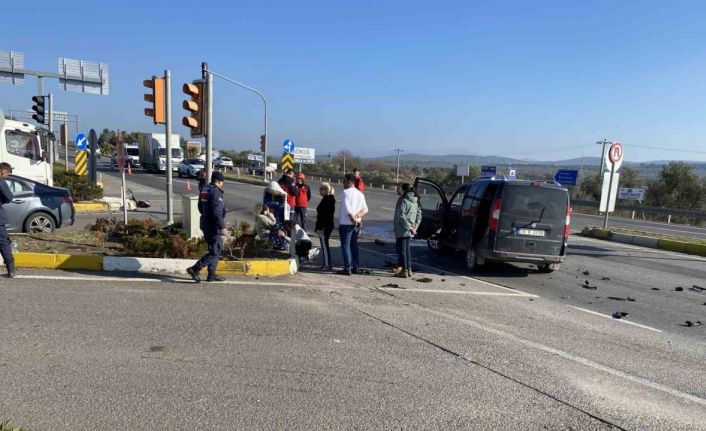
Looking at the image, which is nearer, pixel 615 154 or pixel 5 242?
pixel 5 242

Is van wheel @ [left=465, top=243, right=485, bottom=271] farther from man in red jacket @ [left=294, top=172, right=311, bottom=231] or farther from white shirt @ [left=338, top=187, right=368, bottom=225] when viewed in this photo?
man in red jacket @ [left=294, top=172, right=311, bottom=231]

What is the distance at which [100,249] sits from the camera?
9.07 m

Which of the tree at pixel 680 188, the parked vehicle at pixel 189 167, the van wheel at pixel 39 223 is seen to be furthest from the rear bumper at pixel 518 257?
the tree at pixel 680 188

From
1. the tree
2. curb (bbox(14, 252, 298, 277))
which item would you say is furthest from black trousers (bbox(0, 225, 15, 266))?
the tree

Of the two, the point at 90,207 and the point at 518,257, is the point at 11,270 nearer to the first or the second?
the point at 518,257

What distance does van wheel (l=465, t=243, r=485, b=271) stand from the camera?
9594 millimetres

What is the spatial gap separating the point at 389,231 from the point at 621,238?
7570 millimetres

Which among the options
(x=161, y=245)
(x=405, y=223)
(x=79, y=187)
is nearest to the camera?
(x=161, y=245)

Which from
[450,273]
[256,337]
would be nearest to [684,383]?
[256,337]

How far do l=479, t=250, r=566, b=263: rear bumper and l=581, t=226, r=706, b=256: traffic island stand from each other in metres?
7.26

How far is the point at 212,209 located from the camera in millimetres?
7430

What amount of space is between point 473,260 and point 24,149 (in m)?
14.1

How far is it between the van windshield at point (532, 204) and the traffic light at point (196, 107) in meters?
6.49

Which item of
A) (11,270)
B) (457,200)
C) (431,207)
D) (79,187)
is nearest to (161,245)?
(11,270)
